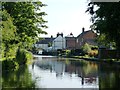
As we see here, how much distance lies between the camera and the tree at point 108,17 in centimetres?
3403

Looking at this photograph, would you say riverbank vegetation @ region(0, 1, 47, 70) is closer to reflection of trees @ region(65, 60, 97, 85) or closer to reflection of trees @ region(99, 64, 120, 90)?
reflection of trees @ region(65, 60, 97, 85)

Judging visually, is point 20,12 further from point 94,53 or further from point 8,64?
point 94,53

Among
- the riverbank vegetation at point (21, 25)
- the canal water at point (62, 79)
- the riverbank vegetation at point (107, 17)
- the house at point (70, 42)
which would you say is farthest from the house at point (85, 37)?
the canal water at point (62, 79)

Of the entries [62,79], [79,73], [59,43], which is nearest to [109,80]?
[62,79]

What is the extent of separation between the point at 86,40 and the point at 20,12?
9866 cm

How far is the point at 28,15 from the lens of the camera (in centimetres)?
4859

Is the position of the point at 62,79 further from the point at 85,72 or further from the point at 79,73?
the point at 85,72

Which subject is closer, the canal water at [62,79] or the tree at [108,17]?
the canal water at [62,79]

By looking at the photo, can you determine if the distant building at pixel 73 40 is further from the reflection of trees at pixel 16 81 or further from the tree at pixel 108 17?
the reflection of trees at pixel 16 81

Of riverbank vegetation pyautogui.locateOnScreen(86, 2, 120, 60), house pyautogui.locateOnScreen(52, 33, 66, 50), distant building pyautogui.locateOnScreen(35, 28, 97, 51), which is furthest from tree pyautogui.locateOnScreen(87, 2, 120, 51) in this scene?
house pyautogui.locateOnScreen(52, 33, 66, 50)

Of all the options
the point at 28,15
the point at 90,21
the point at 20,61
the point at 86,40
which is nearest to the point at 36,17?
the point at 28,15

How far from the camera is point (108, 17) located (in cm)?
3544

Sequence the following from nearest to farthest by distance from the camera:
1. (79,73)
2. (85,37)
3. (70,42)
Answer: (79,73) < (85,37) < (70,42)

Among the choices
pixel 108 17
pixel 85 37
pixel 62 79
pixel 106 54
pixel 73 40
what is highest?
pixel 85 37
